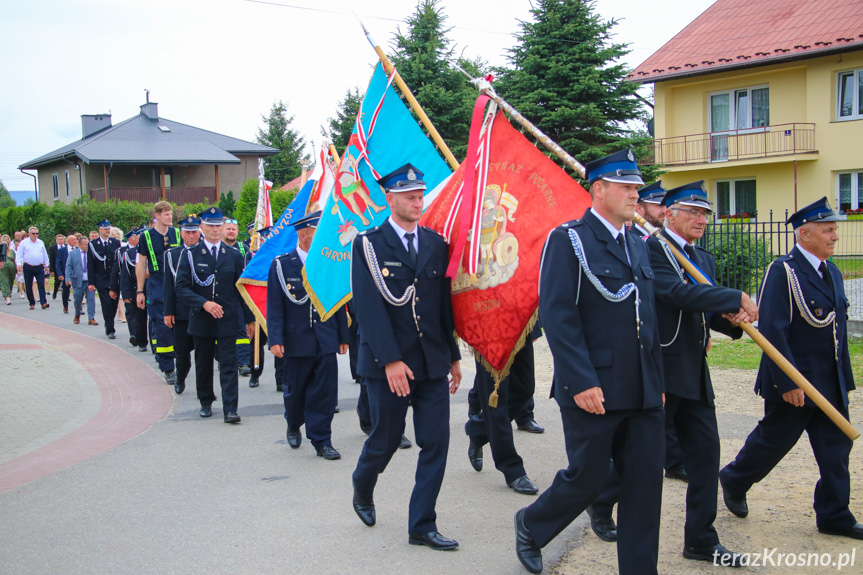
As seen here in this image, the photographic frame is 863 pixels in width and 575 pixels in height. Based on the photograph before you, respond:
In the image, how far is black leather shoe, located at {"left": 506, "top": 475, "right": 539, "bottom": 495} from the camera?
18.2ft

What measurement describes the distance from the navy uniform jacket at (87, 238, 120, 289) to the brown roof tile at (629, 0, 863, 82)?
1859 centimetres

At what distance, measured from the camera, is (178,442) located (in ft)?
24.4

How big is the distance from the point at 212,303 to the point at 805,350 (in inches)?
227

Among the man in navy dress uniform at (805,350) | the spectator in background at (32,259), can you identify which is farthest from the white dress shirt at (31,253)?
the man in navy dress uniform at (805,350)

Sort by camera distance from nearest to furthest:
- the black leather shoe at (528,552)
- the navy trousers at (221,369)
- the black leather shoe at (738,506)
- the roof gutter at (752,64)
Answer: the black leather shoe at (528,552), the black leather shoe at (738,506), the navy trousers at (221,369), the roof gutter at (752,64)

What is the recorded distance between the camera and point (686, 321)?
4676 millimetres

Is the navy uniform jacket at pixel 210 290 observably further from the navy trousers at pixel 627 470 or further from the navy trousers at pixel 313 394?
the navy trousers at pixel 627 470

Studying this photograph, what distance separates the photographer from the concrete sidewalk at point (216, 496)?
14.9 feet

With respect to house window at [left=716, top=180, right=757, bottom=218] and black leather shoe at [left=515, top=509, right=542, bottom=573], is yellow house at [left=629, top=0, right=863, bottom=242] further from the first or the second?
black leather shoe at [left=515, top=509, right=542, bottom=573]

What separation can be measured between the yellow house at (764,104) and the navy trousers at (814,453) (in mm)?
21100

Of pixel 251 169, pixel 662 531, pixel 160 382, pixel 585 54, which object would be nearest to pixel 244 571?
pixel 662 531


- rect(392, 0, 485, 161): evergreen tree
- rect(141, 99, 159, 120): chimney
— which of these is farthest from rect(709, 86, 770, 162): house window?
rect(141, 99, 159, 120): chimney

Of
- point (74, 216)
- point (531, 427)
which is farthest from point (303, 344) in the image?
point (74, 216)

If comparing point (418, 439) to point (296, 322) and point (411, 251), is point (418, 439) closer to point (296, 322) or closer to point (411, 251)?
point (411, 251)
